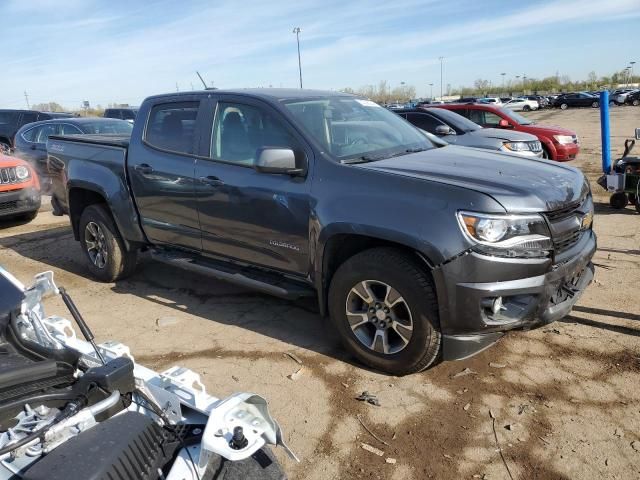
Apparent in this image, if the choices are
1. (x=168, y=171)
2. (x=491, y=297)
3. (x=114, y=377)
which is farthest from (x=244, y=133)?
(x=114, y=377)

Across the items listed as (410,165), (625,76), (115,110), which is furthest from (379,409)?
(625,76)

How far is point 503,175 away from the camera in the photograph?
137 inches

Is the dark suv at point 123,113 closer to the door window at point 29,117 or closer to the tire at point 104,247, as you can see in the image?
the door window at point 29,117

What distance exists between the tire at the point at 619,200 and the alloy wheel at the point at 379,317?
19.7 ft

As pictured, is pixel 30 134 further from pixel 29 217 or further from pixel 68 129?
pixel 29 217

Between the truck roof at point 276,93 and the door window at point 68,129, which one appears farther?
the door window at point 68,129

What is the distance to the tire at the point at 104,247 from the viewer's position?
5480 mm

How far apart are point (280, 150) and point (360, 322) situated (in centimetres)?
128

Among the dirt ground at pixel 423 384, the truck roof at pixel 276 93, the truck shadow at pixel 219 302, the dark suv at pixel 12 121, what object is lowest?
the dirt ground at pixel 423 384

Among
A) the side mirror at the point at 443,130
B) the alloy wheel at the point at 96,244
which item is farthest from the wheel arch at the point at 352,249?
the side mirror at the point at 443,130

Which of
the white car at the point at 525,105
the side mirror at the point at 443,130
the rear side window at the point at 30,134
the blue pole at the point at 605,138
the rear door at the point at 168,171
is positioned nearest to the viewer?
the rear door at the point at 168,171

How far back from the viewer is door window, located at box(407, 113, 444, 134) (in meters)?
10.3

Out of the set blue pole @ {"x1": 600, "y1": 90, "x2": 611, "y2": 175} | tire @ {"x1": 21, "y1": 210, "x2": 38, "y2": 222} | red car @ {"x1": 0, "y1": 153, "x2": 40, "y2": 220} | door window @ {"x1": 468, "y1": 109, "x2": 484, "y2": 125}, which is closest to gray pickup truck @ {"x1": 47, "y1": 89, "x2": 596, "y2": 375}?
red car @ {"x1": 0, "y1": 153, "x2": 40, "y2": 220}

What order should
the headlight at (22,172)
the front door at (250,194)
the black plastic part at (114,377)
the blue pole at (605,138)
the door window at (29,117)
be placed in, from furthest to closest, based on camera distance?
the door window at (29,117)
the blue pole at (605,138)
the headlight at (22,172)
the front door at (250,194)
the black plastic part at (114,377)
